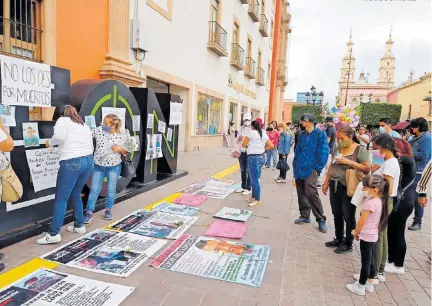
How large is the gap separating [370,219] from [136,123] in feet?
14.4

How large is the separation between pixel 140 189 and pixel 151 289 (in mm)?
3525

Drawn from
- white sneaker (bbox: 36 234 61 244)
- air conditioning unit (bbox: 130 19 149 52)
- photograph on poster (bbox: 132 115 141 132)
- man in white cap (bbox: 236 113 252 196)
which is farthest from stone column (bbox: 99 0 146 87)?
white sneaker (bbox: 36 234 61 244)

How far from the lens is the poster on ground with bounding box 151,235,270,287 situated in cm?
331

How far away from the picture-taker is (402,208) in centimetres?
357

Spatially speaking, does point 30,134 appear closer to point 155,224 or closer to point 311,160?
point 155,224

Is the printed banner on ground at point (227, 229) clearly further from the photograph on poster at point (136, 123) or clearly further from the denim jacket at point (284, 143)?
the denim jacket at point (284, 143)

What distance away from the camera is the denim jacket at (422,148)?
16.2ft

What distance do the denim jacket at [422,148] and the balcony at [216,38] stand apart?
36.4ft

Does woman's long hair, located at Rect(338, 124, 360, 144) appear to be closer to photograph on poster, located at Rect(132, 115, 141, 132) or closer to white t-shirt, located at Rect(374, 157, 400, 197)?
white t-shirt, located at Rect(374, 157, 400, 197)

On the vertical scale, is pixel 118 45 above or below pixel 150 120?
above

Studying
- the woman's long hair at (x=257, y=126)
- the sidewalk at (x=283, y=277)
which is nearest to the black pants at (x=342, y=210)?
the sidewalk at (x=283, y=277)

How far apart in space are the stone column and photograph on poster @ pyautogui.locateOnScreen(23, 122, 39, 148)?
3977 mm

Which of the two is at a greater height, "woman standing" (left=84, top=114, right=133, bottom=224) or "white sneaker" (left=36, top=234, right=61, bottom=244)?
"woman standing" (left=84, top=114, right=133, bottom=224)

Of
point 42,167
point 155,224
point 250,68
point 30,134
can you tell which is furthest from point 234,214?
point 250,68
